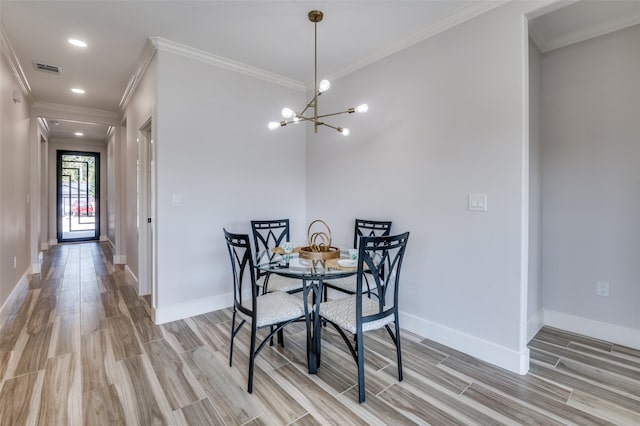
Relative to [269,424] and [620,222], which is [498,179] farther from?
[269,424]

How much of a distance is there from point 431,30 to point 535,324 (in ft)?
8.94

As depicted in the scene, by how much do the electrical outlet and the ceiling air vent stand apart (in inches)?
231

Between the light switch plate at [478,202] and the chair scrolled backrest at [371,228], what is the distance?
2.49 feet

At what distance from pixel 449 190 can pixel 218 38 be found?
2.47m

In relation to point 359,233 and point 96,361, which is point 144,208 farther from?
point 359,233

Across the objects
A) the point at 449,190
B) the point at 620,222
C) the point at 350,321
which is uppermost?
the point at 449,190

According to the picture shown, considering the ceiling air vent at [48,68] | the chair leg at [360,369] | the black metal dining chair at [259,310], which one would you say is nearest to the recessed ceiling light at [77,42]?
the ceiling air vent at [48,68]

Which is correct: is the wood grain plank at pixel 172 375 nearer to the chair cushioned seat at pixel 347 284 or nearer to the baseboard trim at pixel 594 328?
the chair cushioned seat at pixel 347 284

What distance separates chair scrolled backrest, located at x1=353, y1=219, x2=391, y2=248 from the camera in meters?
2.95

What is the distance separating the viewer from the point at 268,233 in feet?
11.5

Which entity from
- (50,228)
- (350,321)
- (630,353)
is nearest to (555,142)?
(630,353)

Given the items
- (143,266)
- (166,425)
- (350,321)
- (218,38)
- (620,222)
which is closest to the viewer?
(166,425)

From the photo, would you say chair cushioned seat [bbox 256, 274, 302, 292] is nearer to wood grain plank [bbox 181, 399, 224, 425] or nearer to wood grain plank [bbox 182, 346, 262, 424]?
wood grain plank [bbox 182, 346, 262, 424]

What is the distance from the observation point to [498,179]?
7.33 ft
